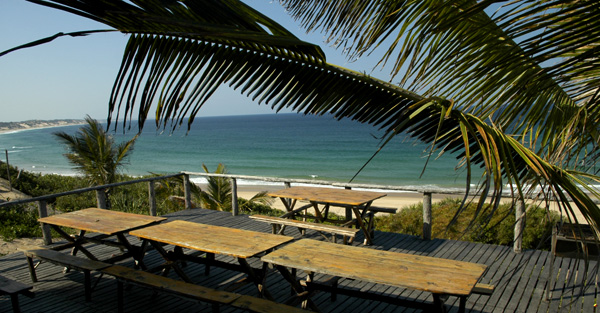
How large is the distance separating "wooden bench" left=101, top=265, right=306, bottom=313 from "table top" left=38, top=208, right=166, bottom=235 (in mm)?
617

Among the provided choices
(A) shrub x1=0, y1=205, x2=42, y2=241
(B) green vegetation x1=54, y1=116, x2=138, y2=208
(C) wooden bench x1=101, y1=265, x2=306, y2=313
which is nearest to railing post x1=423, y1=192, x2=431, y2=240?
(C) wooden bench x1=101, y1=265, x2=306, y2=313

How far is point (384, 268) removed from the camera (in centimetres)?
336

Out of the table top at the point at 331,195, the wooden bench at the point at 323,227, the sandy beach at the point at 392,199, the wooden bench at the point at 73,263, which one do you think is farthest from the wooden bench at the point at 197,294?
the sandy beach at the point at 392,199

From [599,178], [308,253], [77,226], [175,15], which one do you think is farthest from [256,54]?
[77,226]

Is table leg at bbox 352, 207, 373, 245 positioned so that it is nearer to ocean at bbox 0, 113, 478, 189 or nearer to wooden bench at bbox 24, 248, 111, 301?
wooden bench at bbox 24, 248, 111, 301

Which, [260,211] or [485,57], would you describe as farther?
[260,211]

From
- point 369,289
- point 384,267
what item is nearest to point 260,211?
point 369,289

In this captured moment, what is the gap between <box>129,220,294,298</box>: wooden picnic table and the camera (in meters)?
3.87

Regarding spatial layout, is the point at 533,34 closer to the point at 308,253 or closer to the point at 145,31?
the point at 145,31

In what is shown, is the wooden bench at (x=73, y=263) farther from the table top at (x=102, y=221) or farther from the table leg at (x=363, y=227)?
the table leg at (x=363, y=227)

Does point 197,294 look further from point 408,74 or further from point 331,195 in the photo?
point 331,195

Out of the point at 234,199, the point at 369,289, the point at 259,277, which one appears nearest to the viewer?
the point at 259,277

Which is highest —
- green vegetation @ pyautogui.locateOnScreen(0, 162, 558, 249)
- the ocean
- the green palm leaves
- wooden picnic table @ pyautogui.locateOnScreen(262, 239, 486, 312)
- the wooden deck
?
the green palm leaves

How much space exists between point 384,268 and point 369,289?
1410 millimetres
